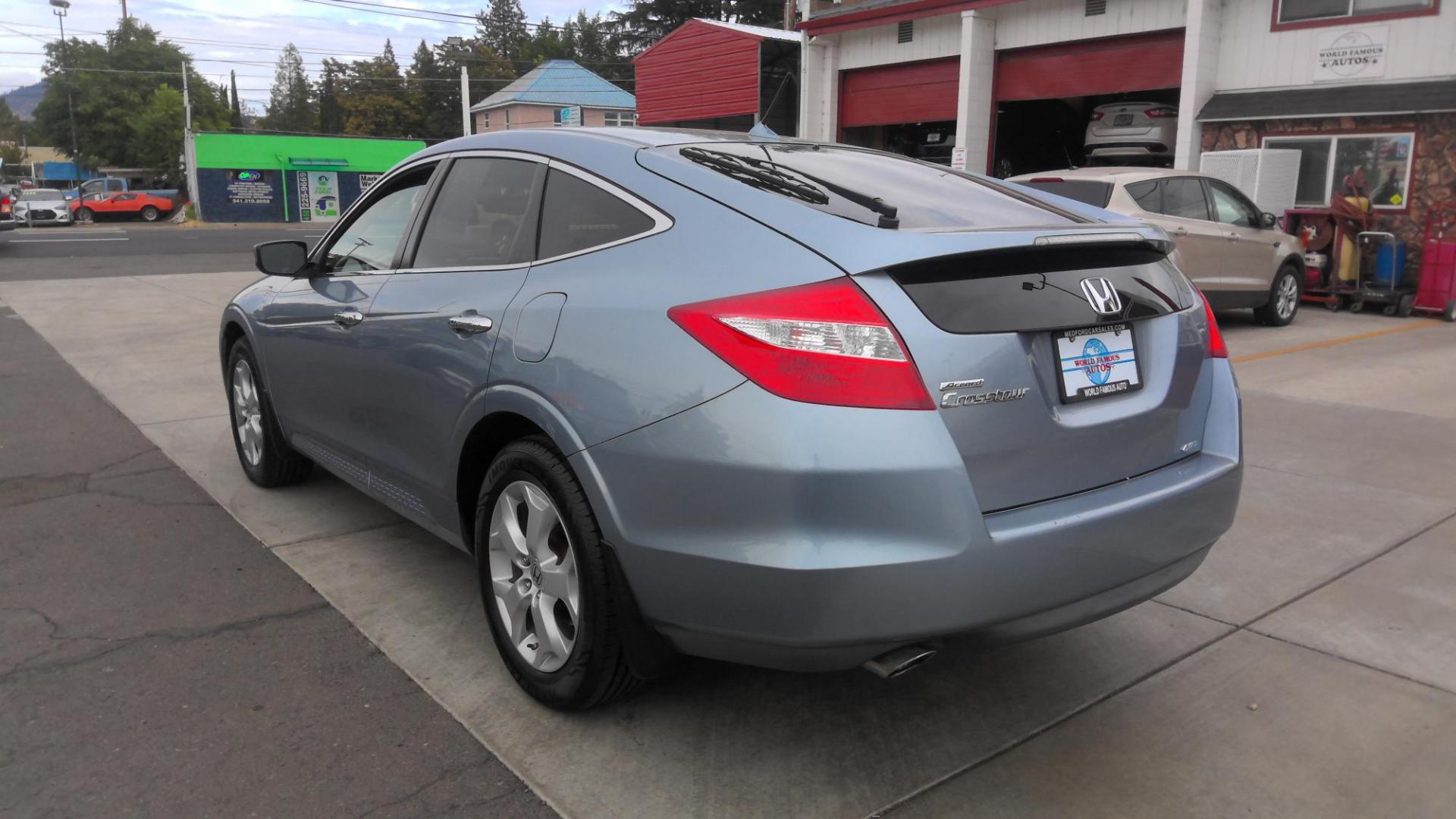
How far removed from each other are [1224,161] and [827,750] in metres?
13.7

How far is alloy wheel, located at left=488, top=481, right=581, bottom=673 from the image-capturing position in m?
2.91

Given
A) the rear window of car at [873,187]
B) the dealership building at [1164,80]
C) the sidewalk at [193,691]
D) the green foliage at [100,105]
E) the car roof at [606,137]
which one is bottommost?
the sidewalk at [193,691]

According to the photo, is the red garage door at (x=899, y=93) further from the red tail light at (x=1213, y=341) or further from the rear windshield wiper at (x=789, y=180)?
the rear windshield wiper at (x=789, y=180)

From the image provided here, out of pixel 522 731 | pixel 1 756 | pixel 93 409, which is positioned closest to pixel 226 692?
pixel 1 756

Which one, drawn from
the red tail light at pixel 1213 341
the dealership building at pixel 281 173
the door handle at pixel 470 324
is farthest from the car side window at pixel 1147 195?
the dealership building at pixel 281 173

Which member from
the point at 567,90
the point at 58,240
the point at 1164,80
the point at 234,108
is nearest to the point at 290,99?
the point at 234,108

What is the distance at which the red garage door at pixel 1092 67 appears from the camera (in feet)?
52.7

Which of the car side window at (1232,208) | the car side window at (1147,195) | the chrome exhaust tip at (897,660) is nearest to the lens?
the chrome exhaust tip at (897,660)

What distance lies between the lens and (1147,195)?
34.6ft

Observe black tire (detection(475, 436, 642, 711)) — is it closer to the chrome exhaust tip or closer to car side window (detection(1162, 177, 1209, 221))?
the chrome exhaust tip

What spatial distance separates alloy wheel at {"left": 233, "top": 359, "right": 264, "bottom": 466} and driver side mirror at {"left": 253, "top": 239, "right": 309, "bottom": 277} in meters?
0.69

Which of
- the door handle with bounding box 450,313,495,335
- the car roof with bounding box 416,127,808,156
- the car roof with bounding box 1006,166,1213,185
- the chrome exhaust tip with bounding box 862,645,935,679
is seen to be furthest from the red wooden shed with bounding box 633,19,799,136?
the chrome exhaust tip with bounding box 862,645,935,679

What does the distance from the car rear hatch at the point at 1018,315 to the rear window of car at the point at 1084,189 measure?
24.7 feet

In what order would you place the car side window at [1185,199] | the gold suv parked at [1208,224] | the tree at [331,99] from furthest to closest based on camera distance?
1. the tree at [331,99]
2. the car side window at [1185,199]
3. the gold suv parked at [1208,224]
